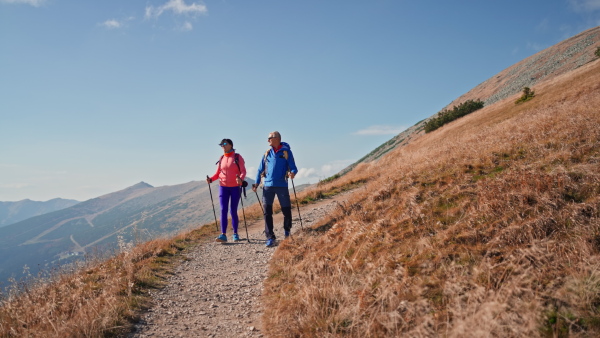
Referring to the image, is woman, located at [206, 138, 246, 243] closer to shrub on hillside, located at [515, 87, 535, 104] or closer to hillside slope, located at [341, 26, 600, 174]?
shrub on hillside, located at [515, 87, 535, 104]

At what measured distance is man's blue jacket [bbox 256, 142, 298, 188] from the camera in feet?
30.2

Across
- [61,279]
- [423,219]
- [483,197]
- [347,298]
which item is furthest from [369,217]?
[61,279]

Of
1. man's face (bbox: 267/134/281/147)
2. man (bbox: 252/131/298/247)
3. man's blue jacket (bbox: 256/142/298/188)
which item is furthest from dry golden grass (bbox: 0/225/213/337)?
man's face (bbox: 267/134/281/147)

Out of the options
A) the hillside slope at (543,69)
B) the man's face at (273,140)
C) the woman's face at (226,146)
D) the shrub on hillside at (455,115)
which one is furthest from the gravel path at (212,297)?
the shrub on hillside at (455,115)

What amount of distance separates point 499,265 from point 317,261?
122 inches

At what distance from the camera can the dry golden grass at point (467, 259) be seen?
3.11m

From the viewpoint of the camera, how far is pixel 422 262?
15.0 ft

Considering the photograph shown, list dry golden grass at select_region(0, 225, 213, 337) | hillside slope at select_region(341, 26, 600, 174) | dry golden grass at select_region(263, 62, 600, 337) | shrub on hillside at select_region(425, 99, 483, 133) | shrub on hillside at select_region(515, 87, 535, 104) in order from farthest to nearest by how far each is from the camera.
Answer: hillside slope at select_region(341, 26, 600, 174) → shrub on hillside at select_region(425, 99, 483, 133) → shrub on hillside at select_region(515, 87, 535, 104) → dry golden grass at select_region(0, 225, 213, 337) → dry golden grass at select_region(263, 62, 600, 337)

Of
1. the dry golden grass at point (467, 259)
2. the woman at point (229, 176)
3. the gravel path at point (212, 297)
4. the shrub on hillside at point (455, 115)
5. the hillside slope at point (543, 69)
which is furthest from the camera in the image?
the hillside slope at point (543, 69)

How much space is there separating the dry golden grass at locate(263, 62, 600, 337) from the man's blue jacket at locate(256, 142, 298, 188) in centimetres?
201

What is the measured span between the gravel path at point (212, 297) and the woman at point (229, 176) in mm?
1385

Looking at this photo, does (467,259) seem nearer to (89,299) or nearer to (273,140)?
(273,140)

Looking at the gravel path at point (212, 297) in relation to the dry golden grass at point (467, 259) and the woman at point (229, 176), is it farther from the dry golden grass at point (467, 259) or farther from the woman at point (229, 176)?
the woman at point (229, 176)

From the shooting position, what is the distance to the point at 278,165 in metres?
9.23
